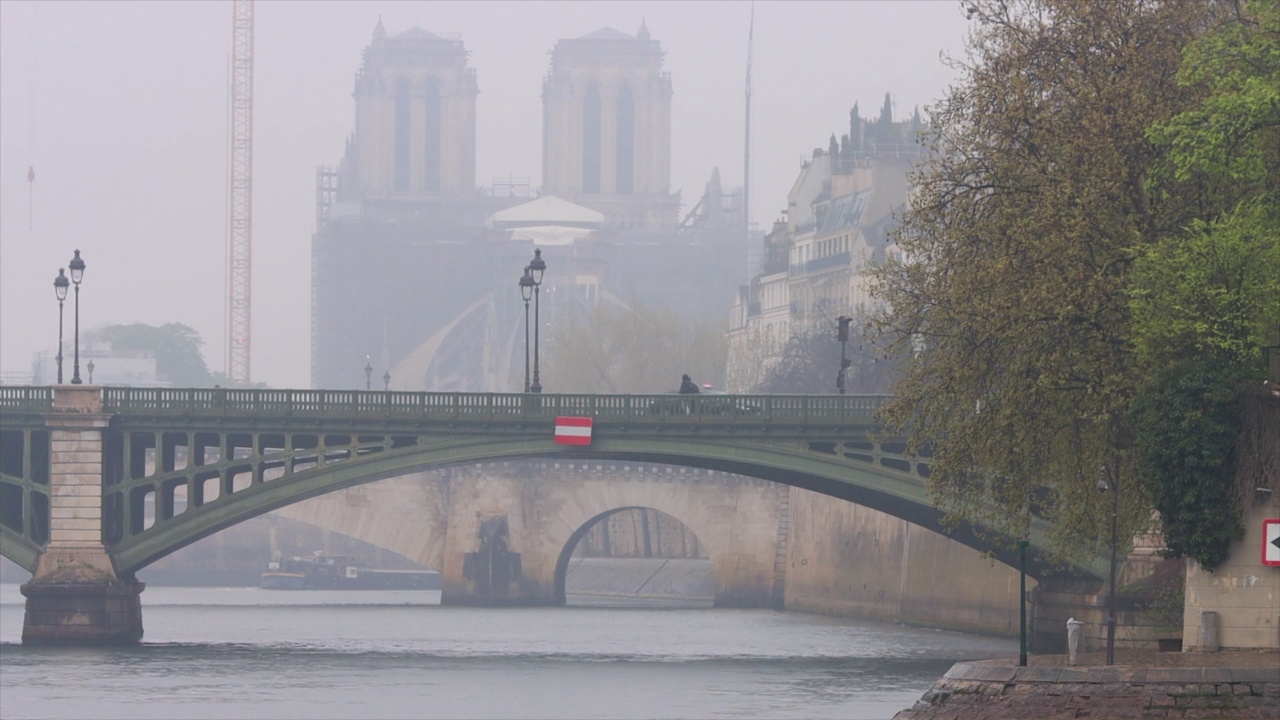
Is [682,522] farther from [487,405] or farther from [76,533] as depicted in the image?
[487,405]

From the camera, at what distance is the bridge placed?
63.7 m

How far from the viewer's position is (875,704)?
178ft

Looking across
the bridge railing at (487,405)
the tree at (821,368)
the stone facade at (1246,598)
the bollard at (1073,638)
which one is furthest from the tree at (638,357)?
the bollard at (1073,638)

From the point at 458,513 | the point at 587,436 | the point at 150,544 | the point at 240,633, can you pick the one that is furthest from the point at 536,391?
the point at 458,513

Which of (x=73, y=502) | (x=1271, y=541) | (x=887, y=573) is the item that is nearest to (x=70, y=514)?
(x=73, y=502)

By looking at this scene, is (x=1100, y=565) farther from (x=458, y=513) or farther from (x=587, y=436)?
(x=458, y=513)

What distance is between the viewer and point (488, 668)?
6594cm

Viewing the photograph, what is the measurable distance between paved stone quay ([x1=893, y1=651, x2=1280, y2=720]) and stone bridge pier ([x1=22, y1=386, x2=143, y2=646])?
1294 inches

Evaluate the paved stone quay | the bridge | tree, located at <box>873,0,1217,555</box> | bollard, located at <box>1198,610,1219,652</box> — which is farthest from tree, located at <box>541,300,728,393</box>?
the paved stone quay

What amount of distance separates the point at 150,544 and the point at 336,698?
13.2 m

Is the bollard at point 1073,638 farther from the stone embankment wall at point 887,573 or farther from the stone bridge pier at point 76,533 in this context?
the stone bridge pier at point 76,533

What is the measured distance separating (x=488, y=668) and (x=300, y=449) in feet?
24.9

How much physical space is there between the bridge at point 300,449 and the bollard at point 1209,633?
20.7 meters

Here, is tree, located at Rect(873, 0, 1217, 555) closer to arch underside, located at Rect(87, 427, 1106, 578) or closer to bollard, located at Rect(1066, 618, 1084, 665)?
bollard, located at Rect(1066, 618, 1084, 665)
